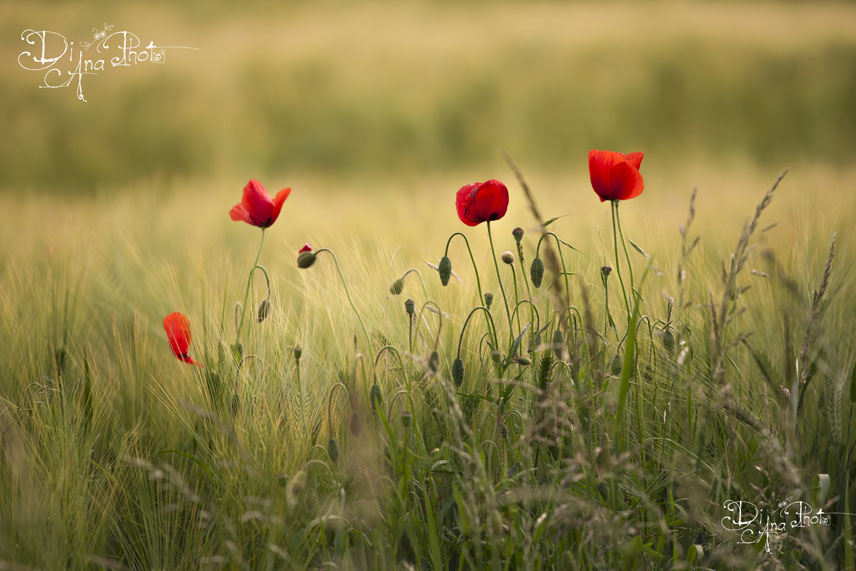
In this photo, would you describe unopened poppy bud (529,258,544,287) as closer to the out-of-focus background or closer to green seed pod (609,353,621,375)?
green seed pod (609,353,621,375)

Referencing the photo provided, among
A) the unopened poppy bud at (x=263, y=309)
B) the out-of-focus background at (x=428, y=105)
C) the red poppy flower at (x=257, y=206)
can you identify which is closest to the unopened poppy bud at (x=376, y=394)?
the unopened poppy bud at (x=263, y=309)

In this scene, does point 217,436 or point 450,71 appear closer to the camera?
point 217,436

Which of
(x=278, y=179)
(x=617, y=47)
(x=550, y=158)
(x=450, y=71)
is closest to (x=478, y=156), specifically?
(x=550, y=158)

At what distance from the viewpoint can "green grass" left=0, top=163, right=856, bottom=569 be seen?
0.71 m

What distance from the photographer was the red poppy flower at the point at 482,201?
88 cm

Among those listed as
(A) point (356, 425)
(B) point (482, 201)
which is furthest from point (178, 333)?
(B) point (482, 201)

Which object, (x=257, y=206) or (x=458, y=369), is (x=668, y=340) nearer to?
(x=458, y=369)

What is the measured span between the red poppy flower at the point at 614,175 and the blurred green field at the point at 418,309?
126 millimetres

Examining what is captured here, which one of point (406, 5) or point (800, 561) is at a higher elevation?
point (406, 5)

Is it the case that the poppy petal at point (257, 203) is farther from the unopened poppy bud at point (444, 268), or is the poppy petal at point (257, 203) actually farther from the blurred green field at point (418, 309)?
the unopened poppy bud at point (444, 268)

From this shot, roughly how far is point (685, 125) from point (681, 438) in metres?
4.17

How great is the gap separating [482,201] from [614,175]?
0.18 m

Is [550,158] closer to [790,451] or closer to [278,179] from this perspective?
[278,179]

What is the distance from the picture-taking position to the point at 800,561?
0.77 metres
